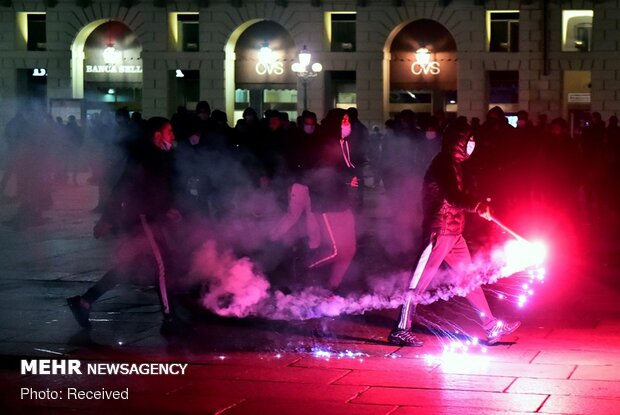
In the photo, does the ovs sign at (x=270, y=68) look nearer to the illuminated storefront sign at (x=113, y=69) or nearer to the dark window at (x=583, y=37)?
the illuminated storefront sign at (x=113, y=69)

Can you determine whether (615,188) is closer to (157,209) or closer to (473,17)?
(157,209)

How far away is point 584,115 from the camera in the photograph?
121 ft

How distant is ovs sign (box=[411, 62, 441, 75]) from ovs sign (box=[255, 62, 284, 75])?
4.57 m

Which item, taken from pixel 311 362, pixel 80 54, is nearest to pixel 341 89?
pixel 80 54

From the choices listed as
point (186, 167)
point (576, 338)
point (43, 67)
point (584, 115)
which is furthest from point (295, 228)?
point (43, 67)

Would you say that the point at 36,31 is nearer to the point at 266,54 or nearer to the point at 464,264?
the point at 266,54

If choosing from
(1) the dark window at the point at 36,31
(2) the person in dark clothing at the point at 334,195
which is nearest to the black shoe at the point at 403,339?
(2) the person in dark clothing at the point at 334,195

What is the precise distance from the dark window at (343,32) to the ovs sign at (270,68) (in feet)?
6.34

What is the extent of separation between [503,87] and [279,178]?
26166mm

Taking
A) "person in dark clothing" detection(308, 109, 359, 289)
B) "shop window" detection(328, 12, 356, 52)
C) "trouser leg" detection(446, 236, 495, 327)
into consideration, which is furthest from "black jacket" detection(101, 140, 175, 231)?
"shop window" detection(328, 12, 356, 52)

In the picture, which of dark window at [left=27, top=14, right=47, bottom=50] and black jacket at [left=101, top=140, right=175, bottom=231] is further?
dark window at [left=27, top=14, right=47, bottom=50]

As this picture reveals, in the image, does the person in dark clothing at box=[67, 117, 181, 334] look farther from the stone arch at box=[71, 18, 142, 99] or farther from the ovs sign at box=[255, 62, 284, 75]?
the stone arch at box=[71, 18, 142, 99]

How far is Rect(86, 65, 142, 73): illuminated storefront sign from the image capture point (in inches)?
1615

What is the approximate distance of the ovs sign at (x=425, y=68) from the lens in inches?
1544
